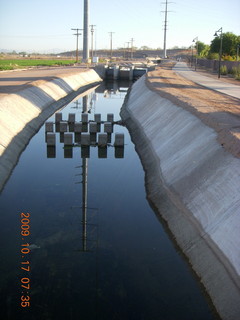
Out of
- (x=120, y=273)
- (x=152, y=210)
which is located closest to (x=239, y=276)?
(x=120, y=273)

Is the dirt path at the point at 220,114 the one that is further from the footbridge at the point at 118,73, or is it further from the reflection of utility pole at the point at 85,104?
the footbridge at the point at 118,73

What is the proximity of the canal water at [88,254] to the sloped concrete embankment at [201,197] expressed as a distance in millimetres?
520

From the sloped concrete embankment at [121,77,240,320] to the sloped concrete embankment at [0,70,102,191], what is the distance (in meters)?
7.44

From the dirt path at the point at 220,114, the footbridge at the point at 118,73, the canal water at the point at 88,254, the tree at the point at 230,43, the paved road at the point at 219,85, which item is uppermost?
the tree at the point at 230,43

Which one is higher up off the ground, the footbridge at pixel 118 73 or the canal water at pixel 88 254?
the footbridge at pixel 118 73

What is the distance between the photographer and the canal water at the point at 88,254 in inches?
394

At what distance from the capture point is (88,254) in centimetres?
1252

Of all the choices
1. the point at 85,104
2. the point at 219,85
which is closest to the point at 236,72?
the point at 219,85

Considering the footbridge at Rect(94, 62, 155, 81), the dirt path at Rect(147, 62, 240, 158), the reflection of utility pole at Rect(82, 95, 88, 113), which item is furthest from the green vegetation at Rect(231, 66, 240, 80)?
the dirt path at Rect(147, 62, 240, 158)

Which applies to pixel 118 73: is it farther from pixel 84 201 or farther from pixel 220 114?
pixel 84 201

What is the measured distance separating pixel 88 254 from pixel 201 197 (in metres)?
4.28

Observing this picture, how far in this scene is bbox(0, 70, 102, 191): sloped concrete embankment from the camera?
2198 cm

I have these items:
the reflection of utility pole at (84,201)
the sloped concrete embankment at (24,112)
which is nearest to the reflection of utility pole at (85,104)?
the sloped concrete embankment at (24,112)

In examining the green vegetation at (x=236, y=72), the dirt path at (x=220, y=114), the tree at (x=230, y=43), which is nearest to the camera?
the dirt path at (x=220, y=114)
